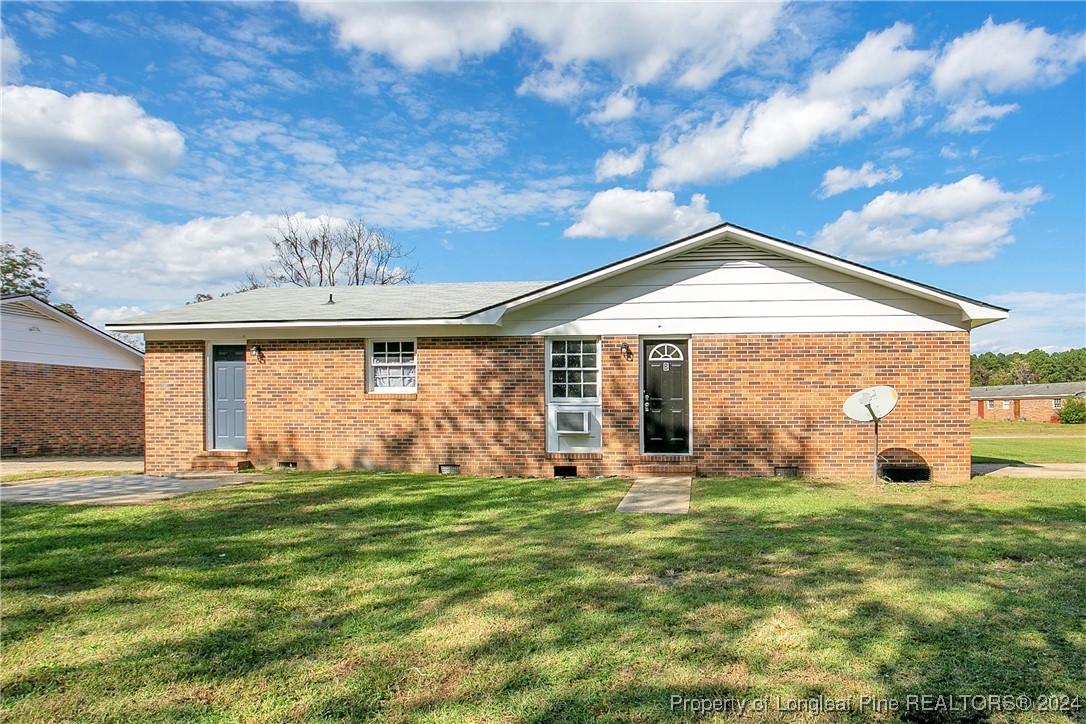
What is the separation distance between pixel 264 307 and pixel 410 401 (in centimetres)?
405

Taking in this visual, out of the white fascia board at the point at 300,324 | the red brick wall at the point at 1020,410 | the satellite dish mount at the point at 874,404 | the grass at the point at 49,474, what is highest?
the white fascia board at the point at 300,324

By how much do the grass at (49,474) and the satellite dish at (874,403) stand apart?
1277 centimetres

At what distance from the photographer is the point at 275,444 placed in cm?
1173

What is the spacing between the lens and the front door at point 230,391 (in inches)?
471

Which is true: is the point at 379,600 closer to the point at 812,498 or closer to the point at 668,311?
the point at 812,498

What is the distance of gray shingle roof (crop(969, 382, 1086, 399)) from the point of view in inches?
1980

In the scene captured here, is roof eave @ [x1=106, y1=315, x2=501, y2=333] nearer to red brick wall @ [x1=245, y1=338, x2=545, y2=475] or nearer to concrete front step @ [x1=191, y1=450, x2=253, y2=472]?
red brick wall @ [x1=245, y1=338, x2=545, y2=475]

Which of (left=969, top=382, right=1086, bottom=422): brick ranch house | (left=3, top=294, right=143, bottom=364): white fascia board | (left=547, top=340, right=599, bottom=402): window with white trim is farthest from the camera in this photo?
(left=969, top=382, right=1086, bottom=422): brick ranch house

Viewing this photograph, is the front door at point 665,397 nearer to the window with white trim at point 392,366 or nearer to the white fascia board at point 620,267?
the white fascia board at point 620,267

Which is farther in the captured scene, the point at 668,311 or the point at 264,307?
the point at 264,307

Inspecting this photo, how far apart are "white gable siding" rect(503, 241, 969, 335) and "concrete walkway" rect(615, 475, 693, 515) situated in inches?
99.5

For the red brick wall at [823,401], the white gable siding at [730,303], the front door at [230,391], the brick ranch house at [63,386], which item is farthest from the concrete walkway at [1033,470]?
the brick ranch house at [63,386]

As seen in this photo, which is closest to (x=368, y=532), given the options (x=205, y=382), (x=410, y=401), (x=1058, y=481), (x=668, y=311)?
(x=410, y=401)

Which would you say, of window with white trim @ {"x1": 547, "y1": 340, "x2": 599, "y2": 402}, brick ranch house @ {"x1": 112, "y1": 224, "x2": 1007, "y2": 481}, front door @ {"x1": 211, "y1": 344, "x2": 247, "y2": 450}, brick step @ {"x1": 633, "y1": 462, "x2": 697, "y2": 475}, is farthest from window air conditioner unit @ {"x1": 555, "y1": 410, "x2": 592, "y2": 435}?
front door @ {"x1": 211, "y1": 344, "x2": 247, "y2": 450}
